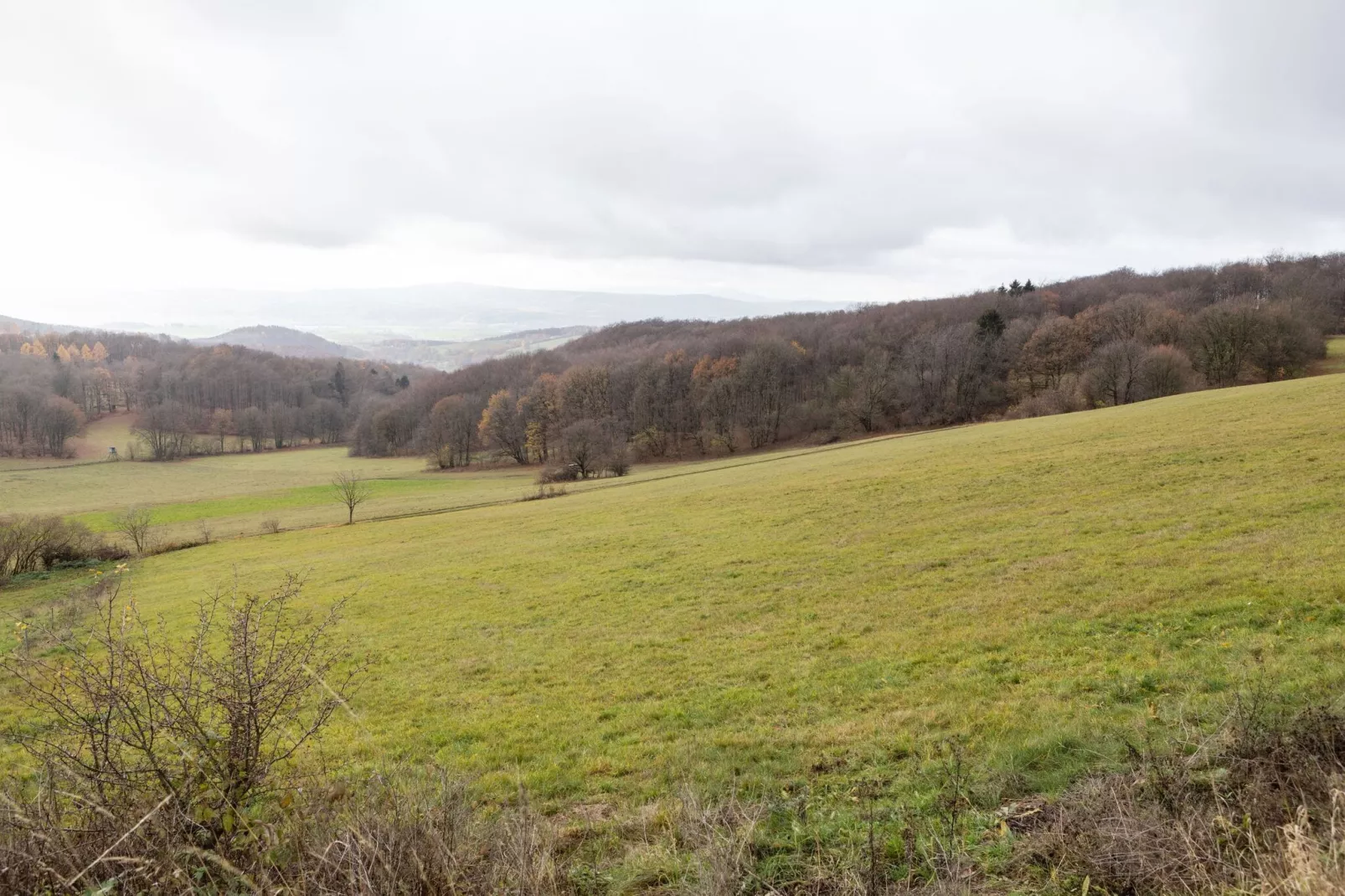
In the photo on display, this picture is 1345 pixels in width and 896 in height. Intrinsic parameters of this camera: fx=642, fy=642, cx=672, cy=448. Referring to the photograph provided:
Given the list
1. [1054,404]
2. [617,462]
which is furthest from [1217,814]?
[1054,404]

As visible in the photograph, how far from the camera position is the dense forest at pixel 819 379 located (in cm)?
6191

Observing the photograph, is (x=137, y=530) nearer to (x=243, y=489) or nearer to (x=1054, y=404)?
(x=243, y=489)

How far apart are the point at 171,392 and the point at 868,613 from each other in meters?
158

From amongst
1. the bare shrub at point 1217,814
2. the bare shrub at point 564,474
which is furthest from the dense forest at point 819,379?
the bare shrub at point 1217,814

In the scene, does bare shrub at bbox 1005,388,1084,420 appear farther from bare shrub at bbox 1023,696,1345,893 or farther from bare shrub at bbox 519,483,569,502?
bare shrub at bbox 1023,696,1345,893

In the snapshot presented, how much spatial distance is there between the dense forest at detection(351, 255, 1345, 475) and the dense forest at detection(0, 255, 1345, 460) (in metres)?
0.23

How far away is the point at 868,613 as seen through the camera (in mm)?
12930

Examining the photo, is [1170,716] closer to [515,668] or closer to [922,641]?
[922,641]

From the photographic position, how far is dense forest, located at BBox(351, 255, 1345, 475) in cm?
6084

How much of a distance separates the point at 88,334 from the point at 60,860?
231 meters

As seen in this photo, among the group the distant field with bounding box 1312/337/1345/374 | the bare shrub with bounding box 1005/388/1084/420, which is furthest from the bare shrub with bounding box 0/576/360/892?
the distant field with bounding box 1312/337/1345/374

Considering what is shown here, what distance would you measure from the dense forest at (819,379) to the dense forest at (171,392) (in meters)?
0.45

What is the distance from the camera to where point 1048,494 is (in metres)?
19.7

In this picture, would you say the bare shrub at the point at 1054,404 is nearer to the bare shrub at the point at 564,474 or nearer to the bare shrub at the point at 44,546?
the bare shrub at the point at 564,474
